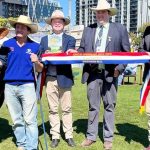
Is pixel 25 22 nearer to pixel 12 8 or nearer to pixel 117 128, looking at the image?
pixel 117 128

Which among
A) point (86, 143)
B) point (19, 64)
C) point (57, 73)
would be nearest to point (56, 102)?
point (57, 73)

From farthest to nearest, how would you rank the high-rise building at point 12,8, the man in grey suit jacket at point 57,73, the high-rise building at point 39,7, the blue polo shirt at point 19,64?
the high-rise building at point 39,7
the high-rise building at point 12,8
the man in grey suit jacket at point 57,73
the blue polo shirt at point 19,64

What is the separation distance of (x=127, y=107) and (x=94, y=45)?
454cm

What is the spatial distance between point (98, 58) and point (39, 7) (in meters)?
171

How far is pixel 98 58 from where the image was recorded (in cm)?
665

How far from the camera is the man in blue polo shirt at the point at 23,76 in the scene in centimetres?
626

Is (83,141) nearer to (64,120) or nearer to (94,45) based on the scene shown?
(64,120)

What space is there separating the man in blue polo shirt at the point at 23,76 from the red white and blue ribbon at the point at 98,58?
487 mm

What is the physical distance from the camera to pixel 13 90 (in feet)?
20.8

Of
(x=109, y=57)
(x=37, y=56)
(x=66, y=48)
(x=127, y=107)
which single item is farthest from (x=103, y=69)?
(x=127, y=107)

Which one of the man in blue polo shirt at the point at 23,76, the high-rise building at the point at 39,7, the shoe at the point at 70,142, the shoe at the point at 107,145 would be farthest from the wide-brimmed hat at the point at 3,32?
the high-rise building at the point at 39,7

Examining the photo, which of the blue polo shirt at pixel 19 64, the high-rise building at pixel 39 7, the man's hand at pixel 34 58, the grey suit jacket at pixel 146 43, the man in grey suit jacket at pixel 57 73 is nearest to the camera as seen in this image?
the man's hand at pixel 34 58

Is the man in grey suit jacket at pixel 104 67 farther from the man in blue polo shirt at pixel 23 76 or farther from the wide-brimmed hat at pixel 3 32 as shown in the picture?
the wide-brimmed hat at pixel 3 32

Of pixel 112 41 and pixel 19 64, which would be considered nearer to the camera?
pixel 19 64
